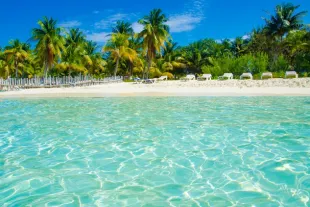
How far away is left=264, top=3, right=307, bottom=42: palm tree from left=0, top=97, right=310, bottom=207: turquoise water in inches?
1250

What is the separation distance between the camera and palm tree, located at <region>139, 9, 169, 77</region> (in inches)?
1403

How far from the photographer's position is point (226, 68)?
103 feet

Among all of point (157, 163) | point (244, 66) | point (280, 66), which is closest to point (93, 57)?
point (244, 66)

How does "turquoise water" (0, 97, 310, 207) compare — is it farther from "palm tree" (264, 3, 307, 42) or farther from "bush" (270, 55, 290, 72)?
"palm tree" (264, 3, 307, 42)

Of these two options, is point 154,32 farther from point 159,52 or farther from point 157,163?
point 157,163

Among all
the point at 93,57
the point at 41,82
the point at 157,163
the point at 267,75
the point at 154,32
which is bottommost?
the point at 157,163

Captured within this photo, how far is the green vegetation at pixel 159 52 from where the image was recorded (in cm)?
3009


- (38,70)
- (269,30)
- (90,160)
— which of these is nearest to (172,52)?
(269,30)

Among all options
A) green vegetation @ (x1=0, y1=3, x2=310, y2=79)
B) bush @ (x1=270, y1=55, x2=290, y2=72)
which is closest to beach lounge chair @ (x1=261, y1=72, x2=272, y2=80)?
green vegetation @ (x1=0, y1=3, x2=310, y2=79)

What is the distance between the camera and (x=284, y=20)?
36062 mm

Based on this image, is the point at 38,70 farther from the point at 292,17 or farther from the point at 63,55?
the point at 292,17

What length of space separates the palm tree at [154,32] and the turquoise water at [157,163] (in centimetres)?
2802

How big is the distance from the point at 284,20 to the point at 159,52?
53.2 feet

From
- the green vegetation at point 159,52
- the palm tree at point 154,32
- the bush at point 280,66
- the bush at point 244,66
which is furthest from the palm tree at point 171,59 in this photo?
the bush at point 280,66
